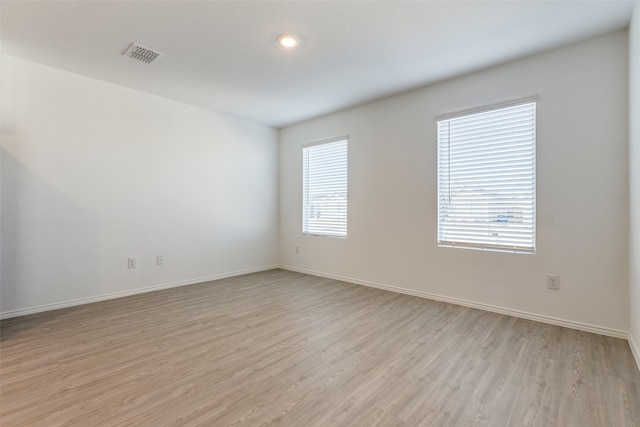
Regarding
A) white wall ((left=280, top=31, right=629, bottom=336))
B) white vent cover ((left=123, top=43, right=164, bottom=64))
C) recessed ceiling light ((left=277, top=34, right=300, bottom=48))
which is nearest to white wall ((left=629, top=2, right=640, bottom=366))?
white wall ((left=280, top=31, right=629, bottom=336))

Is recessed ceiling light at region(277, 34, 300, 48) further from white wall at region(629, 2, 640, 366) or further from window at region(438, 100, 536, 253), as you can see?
white wall at region(629, 2, 640, 366)

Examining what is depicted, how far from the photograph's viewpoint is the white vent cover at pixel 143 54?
2.74m

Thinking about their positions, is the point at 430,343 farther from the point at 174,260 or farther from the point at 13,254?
the point at 13,254

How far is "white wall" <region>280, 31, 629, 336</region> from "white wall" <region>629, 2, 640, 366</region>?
0.15 metres

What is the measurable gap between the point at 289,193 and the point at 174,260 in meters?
2.15

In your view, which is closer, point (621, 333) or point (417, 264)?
point (621, 333)

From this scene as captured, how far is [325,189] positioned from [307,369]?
10.4ft

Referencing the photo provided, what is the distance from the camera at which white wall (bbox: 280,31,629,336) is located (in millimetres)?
2504

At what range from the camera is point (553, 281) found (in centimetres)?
275

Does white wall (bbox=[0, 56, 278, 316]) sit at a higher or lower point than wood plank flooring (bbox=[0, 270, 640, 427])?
higher

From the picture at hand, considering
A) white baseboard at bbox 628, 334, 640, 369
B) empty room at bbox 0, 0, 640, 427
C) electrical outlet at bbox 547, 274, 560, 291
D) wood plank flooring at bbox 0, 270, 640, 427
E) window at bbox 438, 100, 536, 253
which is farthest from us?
window at bbox 438, 100, 536, 253

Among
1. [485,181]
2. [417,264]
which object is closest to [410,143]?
[485,181]

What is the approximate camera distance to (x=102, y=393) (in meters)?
1.70

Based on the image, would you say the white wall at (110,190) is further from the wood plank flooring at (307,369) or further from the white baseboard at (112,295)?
the wood plank flooring at (307,369)
